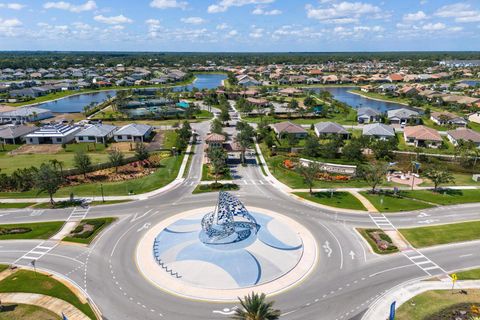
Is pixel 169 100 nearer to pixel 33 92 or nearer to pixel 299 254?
pixel 33 92

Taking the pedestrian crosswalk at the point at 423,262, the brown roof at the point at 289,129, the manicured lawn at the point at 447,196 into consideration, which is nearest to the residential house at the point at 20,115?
the brown roof at the point at 289,129

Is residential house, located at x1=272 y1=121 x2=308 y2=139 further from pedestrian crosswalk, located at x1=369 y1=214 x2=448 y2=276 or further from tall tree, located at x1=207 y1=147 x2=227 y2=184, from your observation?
pedestrian crosswalk, located at x1=369 y1=214 x2=448 y2=276

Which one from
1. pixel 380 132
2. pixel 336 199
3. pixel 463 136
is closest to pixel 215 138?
pixel 336 199

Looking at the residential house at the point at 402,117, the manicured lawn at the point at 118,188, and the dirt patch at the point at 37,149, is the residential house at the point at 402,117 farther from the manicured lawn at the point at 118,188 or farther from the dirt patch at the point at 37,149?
the dirt patch at the point at 37,149

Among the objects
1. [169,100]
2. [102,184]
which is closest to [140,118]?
[169,100]

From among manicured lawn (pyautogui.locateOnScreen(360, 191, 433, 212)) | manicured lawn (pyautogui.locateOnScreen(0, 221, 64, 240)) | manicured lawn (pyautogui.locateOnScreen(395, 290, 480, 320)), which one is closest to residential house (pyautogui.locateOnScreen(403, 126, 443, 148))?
manicured lawn (pyautogui.locateOnScreen(360, 191, 433, 212))

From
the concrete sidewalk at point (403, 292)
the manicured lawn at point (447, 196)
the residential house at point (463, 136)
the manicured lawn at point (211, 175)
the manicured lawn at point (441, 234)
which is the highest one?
the residential house at point (463, 136)
